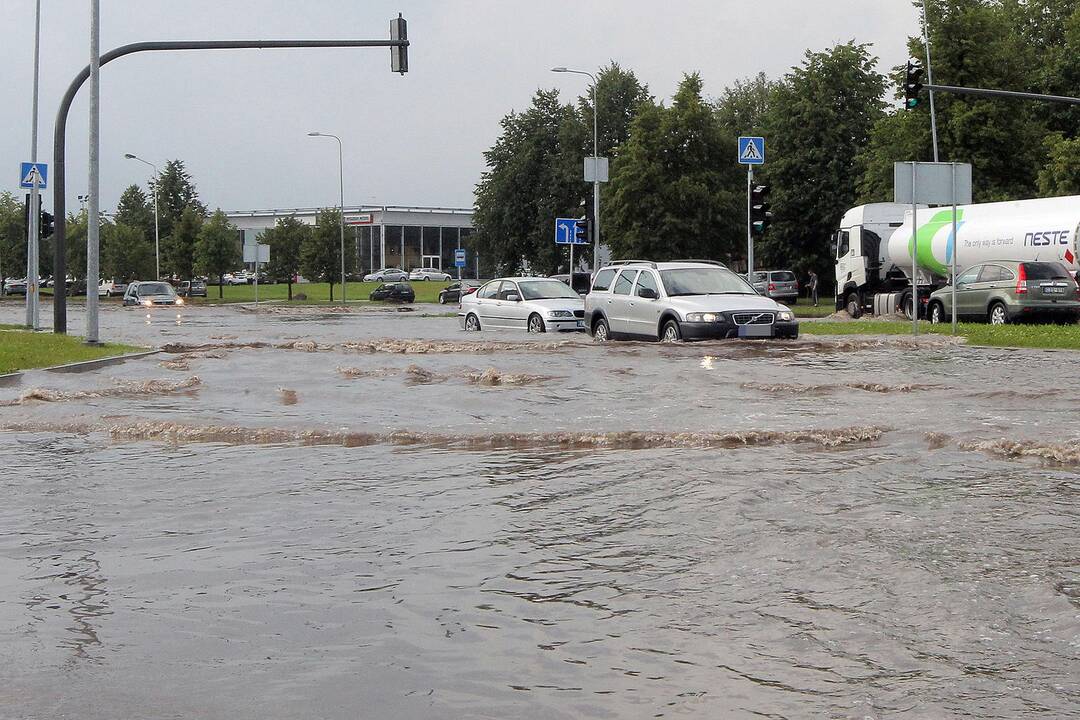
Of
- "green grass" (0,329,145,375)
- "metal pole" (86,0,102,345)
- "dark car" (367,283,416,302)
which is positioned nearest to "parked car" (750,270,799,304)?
"dark car" (367,283,416,302)

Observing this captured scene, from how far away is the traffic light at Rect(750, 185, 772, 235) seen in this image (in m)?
31.5

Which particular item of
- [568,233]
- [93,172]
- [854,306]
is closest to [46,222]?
[93,172]

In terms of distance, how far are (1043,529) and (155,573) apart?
4561 mm

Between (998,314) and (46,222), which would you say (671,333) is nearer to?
(998,314)

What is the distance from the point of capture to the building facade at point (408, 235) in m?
149

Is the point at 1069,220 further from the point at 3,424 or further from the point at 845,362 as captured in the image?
the point at 3,424

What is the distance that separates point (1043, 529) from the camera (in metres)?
7.26

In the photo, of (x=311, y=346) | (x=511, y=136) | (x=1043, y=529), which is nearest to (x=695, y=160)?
(x=511, y=136)

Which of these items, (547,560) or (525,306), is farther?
(525,306)

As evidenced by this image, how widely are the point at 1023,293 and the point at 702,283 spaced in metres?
9.39

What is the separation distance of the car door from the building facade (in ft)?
398

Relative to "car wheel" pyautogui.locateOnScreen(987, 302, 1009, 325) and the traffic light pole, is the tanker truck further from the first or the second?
the traffic light pole

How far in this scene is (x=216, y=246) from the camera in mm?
85938

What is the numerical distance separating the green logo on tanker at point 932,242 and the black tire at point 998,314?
7.55 m
